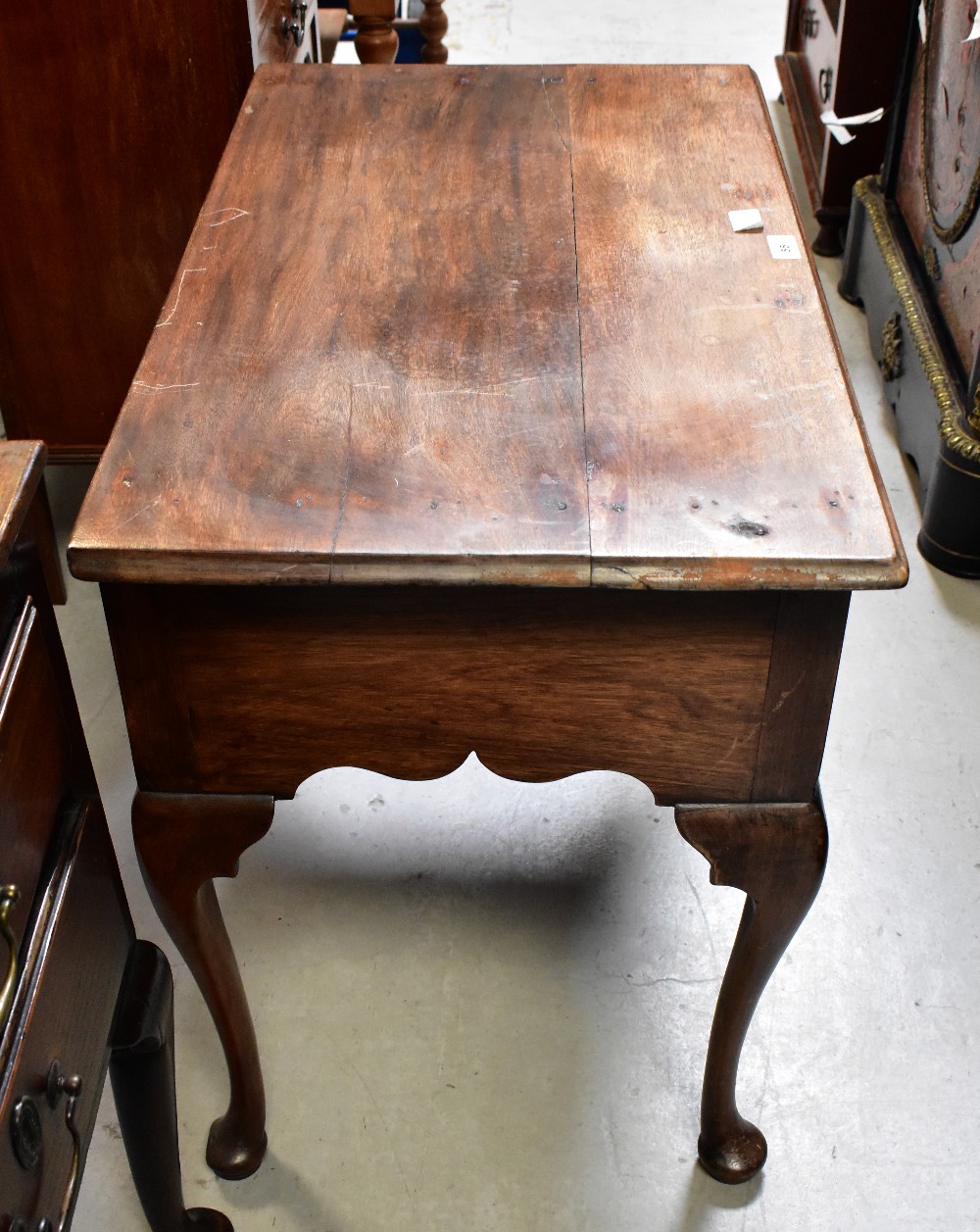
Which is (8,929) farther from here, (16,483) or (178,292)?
(178,292)

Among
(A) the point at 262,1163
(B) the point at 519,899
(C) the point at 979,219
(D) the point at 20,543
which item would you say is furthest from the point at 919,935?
(D) the point at 20,543

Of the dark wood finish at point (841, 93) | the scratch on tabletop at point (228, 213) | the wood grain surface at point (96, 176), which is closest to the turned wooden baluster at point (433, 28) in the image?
the dark wood finish at point (841, 93)

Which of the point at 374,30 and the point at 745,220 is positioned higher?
the point at 745,220

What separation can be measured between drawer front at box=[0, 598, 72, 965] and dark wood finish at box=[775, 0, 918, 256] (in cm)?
232

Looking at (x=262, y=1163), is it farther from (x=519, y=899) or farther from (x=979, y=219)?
(x=979, y=219)

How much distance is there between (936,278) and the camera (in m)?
2.39

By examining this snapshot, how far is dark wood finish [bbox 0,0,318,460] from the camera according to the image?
1971mm

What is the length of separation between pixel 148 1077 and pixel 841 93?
8.22ft

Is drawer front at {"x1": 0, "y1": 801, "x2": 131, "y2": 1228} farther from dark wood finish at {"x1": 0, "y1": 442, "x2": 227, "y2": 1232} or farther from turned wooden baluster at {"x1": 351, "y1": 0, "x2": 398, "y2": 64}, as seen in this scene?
turned wooden baluster at {"x1": 351, "y1": 0, "x2": 398, "y2": 64}

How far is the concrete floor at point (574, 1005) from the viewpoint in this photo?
1458 mm

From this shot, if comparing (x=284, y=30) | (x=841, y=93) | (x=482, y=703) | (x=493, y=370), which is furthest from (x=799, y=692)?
(x=841, y=93)

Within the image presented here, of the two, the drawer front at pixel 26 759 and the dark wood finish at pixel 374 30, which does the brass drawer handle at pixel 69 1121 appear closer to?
the drawer front at pixel 26 759

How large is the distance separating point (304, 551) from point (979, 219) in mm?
1556

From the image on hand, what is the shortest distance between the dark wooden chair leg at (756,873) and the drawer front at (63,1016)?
49 centimetres
